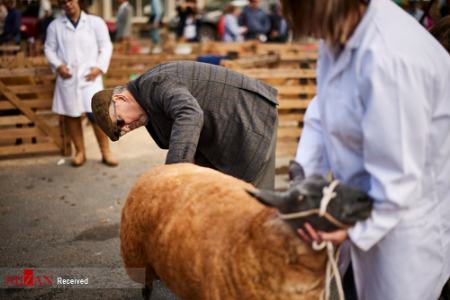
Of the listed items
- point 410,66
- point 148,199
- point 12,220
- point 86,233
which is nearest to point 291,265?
point 410,66

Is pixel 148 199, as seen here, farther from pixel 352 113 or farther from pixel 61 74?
pixel 61 74

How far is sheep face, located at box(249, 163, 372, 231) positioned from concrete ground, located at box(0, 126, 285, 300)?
2247 millimetres

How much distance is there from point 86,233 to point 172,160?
263cm

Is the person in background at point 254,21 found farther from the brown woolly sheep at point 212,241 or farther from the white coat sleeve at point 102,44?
the brown woolly sheep at point 212,241

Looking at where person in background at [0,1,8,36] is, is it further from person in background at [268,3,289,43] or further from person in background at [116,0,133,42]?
person in background at [268,3,289,43]

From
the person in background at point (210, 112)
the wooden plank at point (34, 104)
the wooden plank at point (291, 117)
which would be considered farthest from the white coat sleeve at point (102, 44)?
the person in background at point (210, 112)

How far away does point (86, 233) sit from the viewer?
5160mm

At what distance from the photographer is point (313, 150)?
2307mm

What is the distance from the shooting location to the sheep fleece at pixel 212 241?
2004 mm

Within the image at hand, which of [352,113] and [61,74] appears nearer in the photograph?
[352,113]

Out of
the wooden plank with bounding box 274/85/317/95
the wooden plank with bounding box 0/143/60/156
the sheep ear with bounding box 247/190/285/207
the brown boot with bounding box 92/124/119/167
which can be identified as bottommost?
the wooden plank with bounding box 0/143/60/156

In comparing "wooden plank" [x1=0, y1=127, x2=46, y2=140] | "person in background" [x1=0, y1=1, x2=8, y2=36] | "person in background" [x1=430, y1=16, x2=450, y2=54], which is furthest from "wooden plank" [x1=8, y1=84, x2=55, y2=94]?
"person in background" [x1=0, y1=1, x2=8, y2=36]

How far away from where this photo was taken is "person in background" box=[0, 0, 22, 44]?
13766 millimetres

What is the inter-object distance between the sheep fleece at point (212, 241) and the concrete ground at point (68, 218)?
4.26 feet
